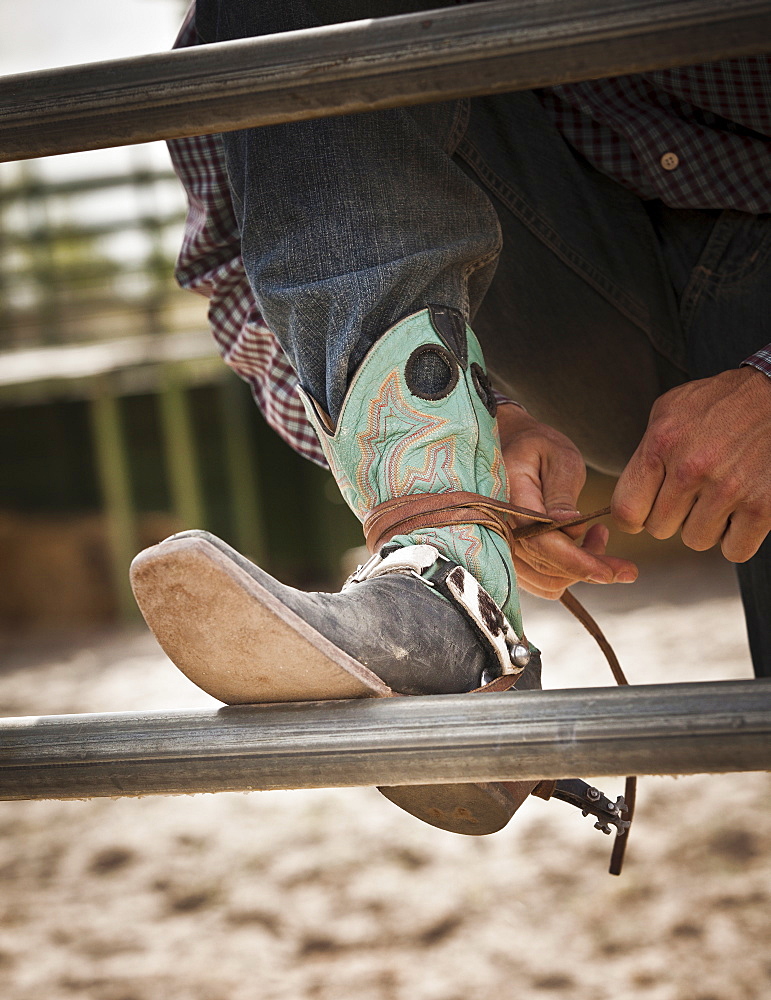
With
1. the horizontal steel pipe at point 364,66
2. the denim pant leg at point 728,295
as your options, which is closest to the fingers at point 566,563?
the denim pant leg at point 728,295

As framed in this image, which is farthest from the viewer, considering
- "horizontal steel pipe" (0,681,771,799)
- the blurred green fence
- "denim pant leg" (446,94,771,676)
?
the blurred green fence

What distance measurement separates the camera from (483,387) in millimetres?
716

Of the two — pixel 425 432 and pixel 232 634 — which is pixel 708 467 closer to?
pixel 425 432

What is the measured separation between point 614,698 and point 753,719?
0.20ft

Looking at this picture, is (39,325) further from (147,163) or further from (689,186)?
(689,186)

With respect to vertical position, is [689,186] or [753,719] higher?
[689,186]

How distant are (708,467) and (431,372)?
220 millimetres

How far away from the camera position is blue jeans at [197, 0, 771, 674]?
0.67 m

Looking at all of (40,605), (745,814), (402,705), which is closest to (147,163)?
(40,605)

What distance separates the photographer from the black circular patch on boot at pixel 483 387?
0.71 m

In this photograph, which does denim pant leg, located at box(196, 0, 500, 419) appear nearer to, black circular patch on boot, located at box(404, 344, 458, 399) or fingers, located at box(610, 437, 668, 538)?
black circular patch on boot, located at box(404, 344, 458, 399)

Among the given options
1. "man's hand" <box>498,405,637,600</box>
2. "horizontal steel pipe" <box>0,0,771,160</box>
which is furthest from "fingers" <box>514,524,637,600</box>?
"horizontal steel pipe" <box>0,0,771,160</box>

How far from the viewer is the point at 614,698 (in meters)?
0.46

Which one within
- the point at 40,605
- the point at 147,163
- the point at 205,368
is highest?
the point at 147,163
